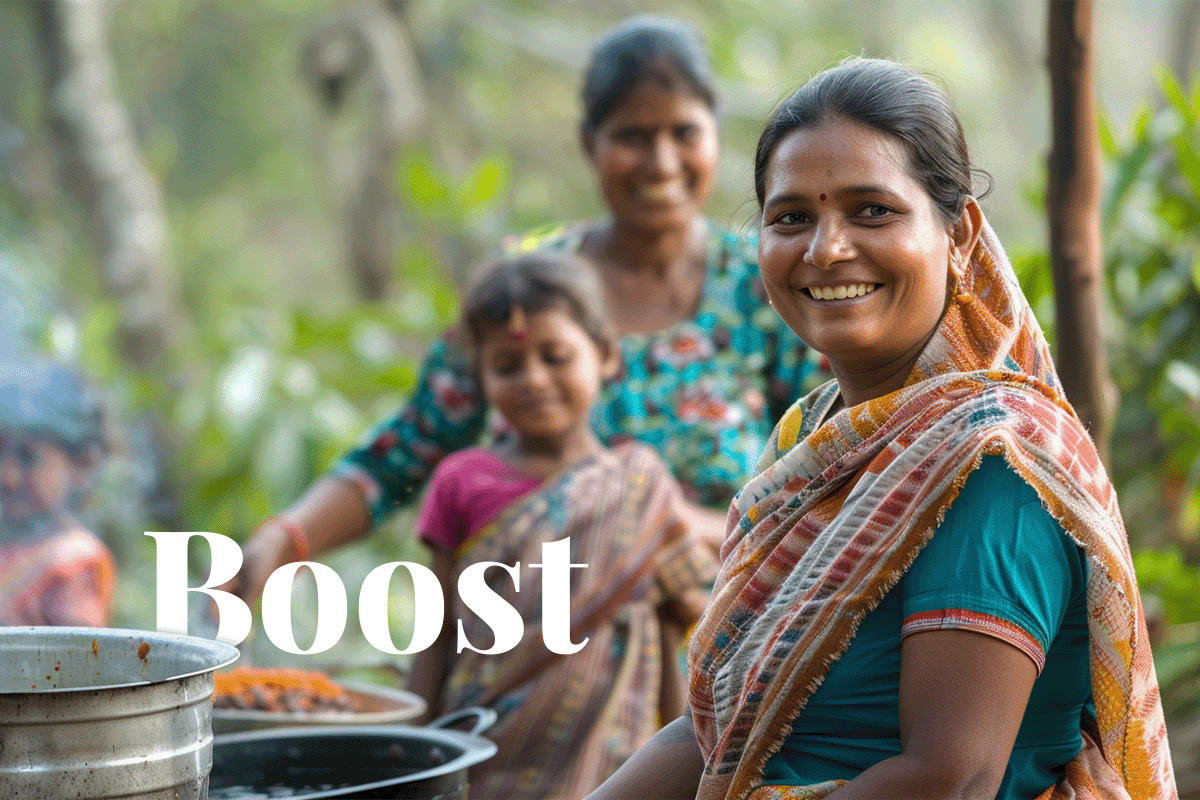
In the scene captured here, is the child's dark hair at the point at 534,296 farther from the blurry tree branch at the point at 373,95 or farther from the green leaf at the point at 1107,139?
the blurry tree branch at the point at 373,95

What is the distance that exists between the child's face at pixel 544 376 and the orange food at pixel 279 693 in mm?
580

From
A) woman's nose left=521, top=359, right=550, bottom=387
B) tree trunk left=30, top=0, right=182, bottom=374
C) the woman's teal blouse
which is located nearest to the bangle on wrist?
woman's nose left=521, top=359, right=550, bottom=387

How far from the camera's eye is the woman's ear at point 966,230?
1.24m

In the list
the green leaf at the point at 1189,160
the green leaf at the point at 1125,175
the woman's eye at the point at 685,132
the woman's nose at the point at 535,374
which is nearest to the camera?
the woman's nose at the point at 535,374

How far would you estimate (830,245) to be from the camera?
1181mm

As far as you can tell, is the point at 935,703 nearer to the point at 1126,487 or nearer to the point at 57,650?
the point at 57,650

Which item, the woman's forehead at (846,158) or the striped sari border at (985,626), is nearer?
the striped sari border at (985,626)

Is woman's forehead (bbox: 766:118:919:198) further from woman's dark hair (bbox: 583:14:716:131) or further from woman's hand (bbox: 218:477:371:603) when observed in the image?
woman's hand (bbox: 218:477:371:603)

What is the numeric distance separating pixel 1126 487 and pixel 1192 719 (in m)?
0.68

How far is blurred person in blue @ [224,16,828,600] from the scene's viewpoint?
2.42 m

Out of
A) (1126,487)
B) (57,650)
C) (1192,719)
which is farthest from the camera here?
(1126,487)

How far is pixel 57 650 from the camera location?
1380 millimetres

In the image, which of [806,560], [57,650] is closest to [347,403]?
[57,650]

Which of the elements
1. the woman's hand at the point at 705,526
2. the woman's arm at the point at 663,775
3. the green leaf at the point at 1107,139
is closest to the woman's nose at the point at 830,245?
the woman's arm at the point at 663,775
